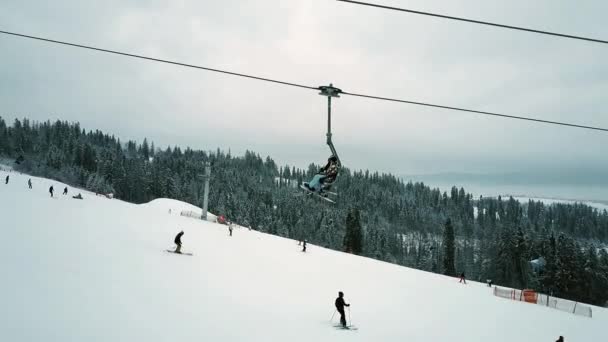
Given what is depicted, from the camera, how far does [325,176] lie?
11914 millimetres

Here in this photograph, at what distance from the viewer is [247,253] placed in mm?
29266

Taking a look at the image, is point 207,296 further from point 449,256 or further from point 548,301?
point 449,256

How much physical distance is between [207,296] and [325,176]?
757cm

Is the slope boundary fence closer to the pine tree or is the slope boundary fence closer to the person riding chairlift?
the person riding chairlift

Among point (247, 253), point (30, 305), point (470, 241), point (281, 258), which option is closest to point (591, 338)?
point (281, 258)

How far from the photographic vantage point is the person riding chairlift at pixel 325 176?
11641 mm

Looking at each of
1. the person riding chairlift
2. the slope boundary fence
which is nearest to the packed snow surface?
the slope boundary fence

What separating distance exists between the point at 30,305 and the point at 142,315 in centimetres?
289

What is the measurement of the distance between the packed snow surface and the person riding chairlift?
16.0 feet

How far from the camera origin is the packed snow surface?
1102 cm

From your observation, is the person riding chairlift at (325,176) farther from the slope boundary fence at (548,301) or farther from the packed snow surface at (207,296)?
the slope boundary fence at (548,301)

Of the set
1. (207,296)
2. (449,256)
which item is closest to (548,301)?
(207,296)

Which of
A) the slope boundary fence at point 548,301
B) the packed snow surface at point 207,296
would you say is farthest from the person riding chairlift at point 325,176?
the slope boundary fence at point 548,301

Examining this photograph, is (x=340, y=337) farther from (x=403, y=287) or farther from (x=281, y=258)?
(x=281, y=258)
